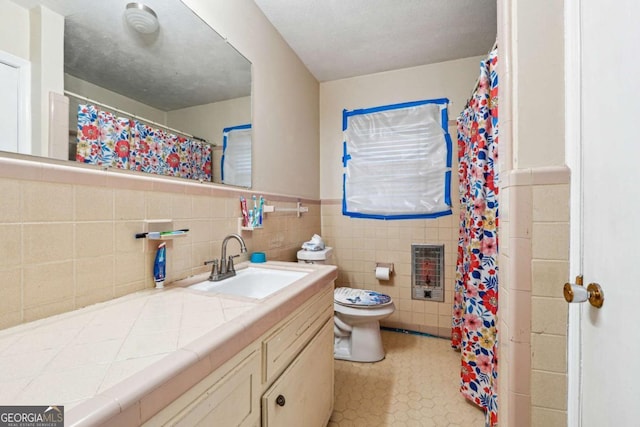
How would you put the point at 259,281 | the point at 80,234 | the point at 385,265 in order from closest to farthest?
the point at 80,234, the point at 259,281, the point at 385,265

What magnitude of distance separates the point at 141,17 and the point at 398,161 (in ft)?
6.44

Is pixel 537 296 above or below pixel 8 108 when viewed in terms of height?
below

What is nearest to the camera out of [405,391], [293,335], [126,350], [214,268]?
[126,350]

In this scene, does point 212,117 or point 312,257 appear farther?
point 312,257

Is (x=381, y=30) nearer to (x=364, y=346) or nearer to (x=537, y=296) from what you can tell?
(x=537, y=296)

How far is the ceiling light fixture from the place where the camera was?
3.20ft

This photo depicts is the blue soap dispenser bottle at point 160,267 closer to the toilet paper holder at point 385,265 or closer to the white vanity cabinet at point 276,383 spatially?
the white vanity cabinet at point 276,383

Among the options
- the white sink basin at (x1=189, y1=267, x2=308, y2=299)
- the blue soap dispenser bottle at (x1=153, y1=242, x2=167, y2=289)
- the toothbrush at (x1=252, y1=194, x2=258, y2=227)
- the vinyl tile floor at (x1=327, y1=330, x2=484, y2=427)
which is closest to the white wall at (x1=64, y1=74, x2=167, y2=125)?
the blue soap dispenser bottle at (x1=153, y1=242, x2=167, y2=289)

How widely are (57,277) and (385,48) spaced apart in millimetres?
2347

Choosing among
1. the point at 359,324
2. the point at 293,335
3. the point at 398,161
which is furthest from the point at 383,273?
the point at 293,335

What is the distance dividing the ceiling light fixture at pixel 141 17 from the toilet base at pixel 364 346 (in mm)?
2018

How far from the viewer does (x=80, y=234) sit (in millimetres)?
763

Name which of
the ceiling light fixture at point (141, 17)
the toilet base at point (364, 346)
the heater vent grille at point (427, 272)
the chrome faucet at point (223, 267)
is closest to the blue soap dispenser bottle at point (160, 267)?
the chrome faucet at point (223, 267)

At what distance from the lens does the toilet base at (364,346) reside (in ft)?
6.18
